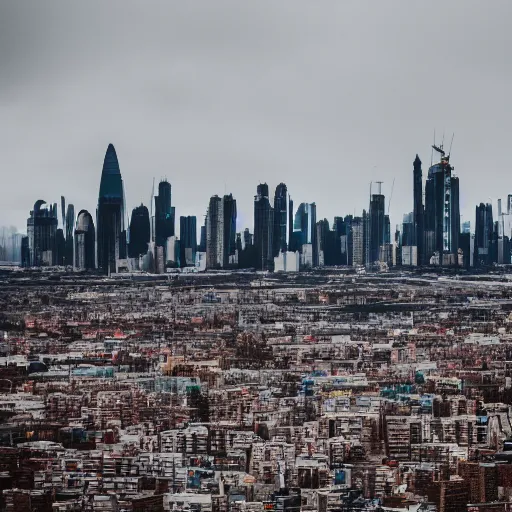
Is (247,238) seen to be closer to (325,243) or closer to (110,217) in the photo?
(325,243)

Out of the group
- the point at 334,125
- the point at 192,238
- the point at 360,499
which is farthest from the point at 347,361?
the point at 360,499

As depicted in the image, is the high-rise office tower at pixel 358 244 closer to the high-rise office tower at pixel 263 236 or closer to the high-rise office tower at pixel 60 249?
the high-rise office tower at pixel 263 236

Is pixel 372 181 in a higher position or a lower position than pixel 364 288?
higher

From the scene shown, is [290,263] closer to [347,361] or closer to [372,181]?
[372,181]

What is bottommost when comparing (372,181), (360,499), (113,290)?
(360,499)

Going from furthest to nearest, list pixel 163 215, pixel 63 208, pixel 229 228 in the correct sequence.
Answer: pixel 229 228 < pixel 163 215 < pixel 63 208

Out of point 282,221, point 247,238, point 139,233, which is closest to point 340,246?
point 282,221
